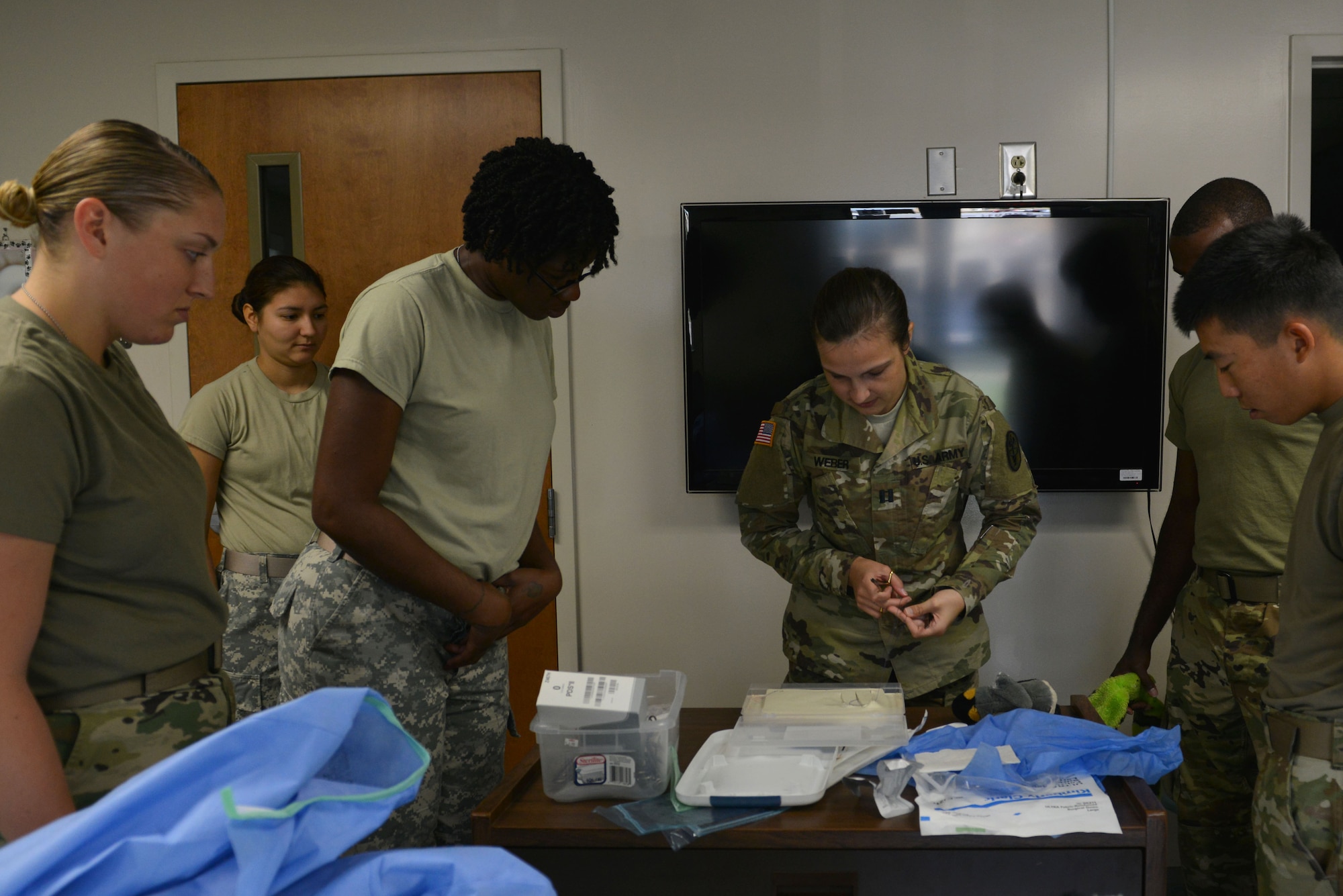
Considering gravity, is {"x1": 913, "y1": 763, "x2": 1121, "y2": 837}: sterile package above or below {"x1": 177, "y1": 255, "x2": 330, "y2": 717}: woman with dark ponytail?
below

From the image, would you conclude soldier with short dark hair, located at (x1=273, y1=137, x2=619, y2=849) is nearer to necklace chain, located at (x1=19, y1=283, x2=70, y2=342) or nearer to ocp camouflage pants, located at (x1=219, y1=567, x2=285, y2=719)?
necklace chain, located at (x1=19, y1=283, x2=70, y2=342)

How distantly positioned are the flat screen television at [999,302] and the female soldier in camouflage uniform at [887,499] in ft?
1.87

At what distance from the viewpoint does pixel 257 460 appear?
233cm

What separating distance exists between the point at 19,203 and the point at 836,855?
1.21m

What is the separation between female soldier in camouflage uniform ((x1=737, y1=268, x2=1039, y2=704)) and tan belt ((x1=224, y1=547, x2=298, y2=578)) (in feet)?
3.69

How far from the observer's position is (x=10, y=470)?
0.89 metres

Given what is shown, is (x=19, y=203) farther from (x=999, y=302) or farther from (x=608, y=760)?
(x=999, y=302)

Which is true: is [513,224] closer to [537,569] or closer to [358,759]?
[537,569]

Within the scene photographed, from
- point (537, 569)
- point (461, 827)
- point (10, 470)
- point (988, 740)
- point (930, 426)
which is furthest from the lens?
point (930, 426)

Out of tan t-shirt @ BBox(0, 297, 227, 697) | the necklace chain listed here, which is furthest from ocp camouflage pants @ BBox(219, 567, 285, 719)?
the necklace chain

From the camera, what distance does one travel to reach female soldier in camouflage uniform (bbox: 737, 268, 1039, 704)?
1.84m

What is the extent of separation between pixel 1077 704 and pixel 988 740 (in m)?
0.33

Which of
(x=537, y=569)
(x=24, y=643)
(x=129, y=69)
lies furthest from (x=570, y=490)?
(x=24, y=643)

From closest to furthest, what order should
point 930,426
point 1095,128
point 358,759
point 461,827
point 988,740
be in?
1. point 358,759
2. point 988,740
3. point 461,827
4. point 930,426
5. point 1095,128
